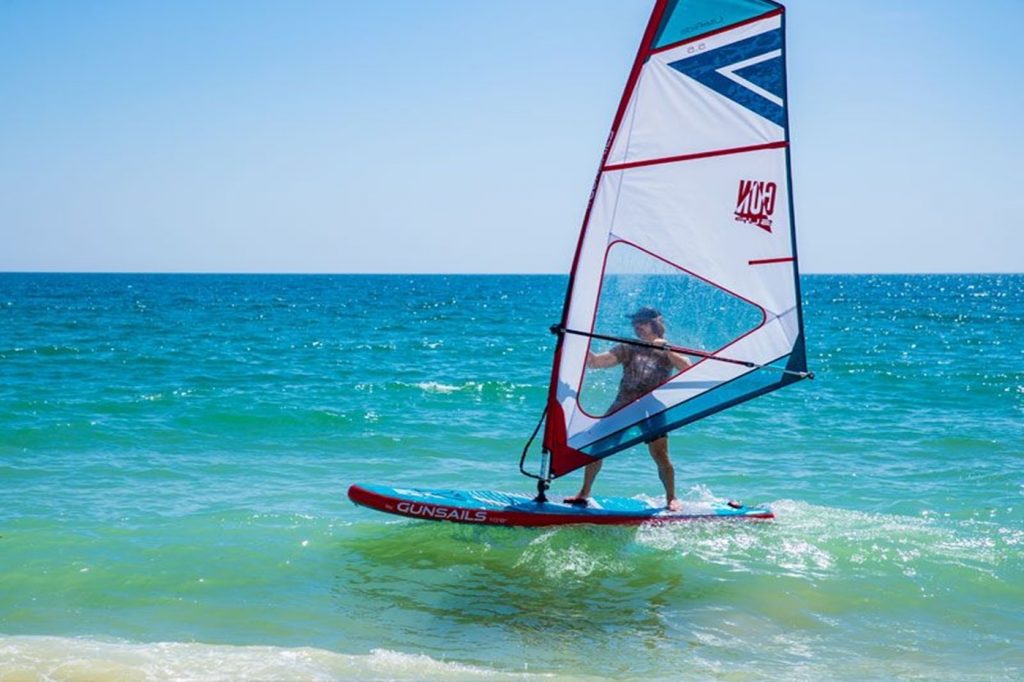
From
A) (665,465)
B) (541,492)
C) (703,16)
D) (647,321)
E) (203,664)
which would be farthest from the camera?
(665,465)

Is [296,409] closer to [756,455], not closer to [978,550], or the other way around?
[756,455]

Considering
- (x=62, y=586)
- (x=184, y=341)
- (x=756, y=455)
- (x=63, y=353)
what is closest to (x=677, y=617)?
(x=62, y=586)

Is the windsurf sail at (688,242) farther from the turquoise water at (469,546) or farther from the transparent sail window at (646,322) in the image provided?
the turquoise water at (469,546)

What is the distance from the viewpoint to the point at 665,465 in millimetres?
8031

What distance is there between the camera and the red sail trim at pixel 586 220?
6.64 m

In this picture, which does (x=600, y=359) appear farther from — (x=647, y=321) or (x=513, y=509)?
(x=513, y=509)

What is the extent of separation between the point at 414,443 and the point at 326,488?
2656 mm

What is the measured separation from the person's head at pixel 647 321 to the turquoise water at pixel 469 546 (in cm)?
162

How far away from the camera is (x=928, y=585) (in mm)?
7125

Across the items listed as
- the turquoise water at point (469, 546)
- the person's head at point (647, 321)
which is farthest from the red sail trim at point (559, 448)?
the person's head at point (647, 321)

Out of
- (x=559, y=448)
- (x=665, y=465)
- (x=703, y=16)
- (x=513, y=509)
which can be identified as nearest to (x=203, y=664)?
(x=513, y=509)

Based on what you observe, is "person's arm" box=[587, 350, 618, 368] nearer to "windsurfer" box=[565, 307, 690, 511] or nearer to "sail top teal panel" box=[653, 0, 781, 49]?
"windsurfer" box=[565, 307, 690, 511]

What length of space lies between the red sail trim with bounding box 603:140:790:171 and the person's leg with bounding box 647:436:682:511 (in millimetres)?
2176

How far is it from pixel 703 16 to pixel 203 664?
5.05 metres
